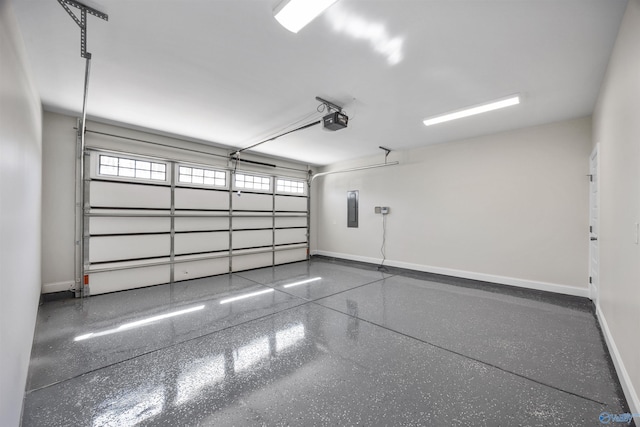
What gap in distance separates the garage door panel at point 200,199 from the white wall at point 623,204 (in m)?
5.69

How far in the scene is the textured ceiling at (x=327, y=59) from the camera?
187 centimetres

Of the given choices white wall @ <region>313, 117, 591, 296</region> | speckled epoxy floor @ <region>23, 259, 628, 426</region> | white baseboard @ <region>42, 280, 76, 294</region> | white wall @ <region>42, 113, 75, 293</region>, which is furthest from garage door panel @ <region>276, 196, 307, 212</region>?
white baseboard @ <region>42, 280, 76, 294</region>

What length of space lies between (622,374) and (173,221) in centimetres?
597

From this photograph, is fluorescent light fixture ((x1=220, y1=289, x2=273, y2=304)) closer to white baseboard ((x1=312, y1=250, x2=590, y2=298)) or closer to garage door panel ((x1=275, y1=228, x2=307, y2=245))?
garage door panel ((x1=275, y1=228, x2=307, y2=245))

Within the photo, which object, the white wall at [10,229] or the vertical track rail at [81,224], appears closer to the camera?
the white wall at [10,229]

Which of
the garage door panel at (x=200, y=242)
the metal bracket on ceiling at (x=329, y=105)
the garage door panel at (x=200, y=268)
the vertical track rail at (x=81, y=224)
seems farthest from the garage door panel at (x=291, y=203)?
the vertical track rail at (x=81, y=224)

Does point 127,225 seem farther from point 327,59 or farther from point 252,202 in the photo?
point 327,59

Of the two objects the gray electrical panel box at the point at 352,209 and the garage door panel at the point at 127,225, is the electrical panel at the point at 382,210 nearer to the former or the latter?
the gray electrical panel box at the point at 352,209

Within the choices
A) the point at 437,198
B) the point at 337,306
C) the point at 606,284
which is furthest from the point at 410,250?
the point at 606,284

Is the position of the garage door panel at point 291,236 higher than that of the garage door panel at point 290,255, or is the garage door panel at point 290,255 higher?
the garage door panel at point 291,236

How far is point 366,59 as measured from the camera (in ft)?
7.93

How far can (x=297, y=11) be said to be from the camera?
1.75 m

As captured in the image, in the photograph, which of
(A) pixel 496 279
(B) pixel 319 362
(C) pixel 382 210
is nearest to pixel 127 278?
(B) pixel 319 362

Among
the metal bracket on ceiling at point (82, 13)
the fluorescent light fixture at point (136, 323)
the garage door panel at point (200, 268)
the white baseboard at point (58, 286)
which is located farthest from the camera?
the garage door panel at point (200, 268)
